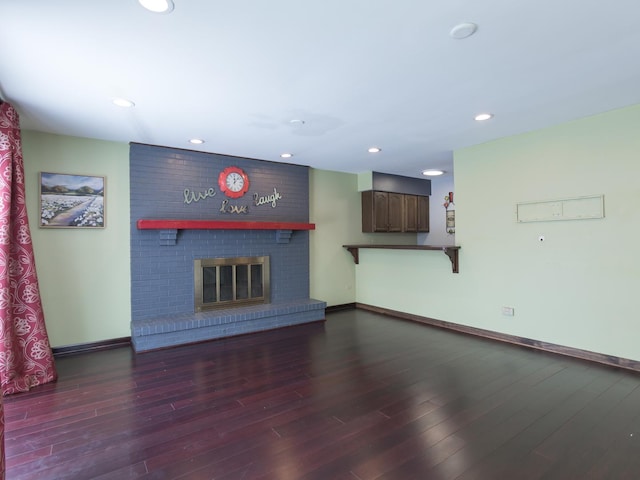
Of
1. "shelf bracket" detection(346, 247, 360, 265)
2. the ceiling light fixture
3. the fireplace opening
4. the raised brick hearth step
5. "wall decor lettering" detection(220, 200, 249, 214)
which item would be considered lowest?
the raised brick hearth step

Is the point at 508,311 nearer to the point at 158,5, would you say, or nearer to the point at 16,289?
the point at 158,5

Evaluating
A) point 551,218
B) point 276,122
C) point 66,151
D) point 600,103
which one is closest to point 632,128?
point 600,103

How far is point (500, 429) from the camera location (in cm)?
221

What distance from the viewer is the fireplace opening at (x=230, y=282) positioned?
14.8 feet

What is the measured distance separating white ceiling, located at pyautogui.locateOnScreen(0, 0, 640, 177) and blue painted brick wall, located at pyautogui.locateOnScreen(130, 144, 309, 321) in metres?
0.65

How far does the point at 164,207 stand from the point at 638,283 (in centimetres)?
514

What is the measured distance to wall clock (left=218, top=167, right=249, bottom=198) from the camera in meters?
4.69

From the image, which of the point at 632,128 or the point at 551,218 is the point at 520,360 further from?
the point at 632,128

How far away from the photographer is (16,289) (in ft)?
9.73

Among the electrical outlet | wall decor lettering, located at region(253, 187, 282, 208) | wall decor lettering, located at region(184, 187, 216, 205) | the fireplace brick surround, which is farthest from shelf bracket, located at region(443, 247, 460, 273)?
wall decor lettering, located at region(184, 187, 216, 205)

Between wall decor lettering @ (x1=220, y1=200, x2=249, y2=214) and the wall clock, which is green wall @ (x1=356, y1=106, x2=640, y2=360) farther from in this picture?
the wall clock

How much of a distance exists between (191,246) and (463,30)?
12.5ft

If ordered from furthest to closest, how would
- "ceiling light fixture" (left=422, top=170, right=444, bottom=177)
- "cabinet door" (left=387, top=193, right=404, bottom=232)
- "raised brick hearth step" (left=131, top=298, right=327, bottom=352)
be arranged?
"cabinet door" (left=387, top=193, right=404, bottom=232)
"ceiling light fixture" (left=422, top=170, right=444, bottom=177)
"raised brick hearth step" (left=131, top=298, right=327, bottom=352)

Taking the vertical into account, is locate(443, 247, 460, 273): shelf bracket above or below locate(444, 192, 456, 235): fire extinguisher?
below
